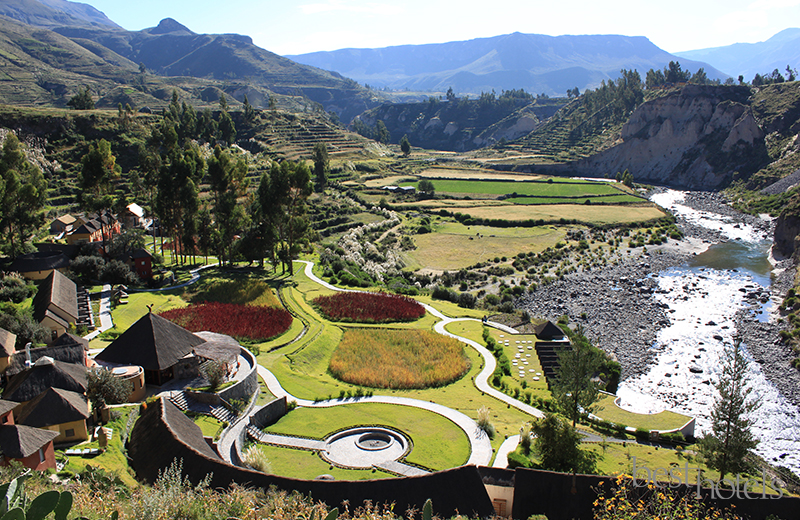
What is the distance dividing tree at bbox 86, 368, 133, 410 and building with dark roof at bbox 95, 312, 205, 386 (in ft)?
9.21

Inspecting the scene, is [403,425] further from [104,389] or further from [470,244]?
[470,244]

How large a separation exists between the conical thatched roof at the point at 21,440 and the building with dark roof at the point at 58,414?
177 cm

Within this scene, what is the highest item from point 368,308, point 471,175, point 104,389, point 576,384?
point 471,175

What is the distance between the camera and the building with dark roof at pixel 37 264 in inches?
1702

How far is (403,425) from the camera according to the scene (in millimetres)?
27688

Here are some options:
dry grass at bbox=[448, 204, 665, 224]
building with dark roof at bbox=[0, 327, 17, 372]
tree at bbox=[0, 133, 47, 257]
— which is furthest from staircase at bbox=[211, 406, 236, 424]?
dry grass at bbox=[448, 204, 665, 224]

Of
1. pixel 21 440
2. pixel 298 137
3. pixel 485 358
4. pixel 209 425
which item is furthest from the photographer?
pixel 298 137

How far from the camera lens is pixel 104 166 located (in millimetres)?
53500

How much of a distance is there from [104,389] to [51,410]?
3615 mm

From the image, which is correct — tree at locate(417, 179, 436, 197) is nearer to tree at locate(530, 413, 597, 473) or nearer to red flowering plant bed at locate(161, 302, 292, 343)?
red flowering plant bed at locate(161, 302, 292, 343)

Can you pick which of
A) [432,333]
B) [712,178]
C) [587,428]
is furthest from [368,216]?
[712,178]

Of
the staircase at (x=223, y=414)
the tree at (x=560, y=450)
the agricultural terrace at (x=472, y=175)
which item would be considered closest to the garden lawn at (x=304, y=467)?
the staircase at (x=223, y=414)

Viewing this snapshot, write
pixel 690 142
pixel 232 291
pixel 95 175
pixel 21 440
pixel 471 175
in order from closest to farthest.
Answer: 1. pixel 21 440
2. pixel 232 291
3. pixel 95 175
4. pixel 690 142
5. pixel 471 175

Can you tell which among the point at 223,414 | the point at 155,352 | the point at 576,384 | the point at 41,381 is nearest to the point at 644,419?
the point at 576,384
